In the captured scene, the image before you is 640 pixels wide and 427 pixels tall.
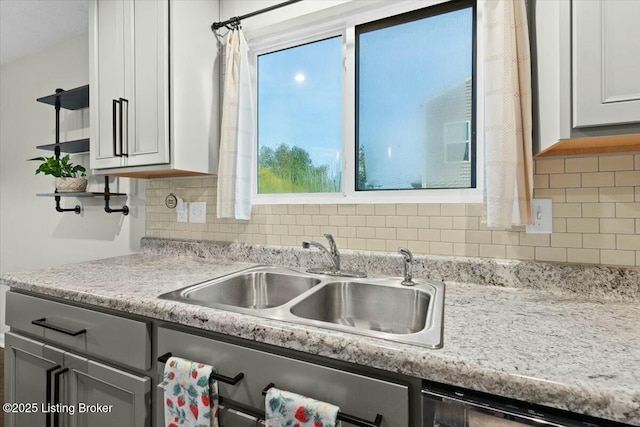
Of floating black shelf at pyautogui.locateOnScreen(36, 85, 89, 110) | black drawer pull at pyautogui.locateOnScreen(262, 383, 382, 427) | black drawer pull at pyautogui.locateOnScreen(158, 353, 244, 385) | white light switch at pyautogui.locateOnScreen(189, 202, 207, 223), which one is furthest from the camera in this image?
floating black shelf at pyautogui.locateOnScreen(36, 85, 89, 110)

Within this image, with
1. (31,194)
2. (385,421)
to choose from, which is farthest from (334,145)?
(31,194)

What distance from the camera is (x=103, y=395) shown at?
114cm

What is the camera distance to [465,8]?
1436 millimetres

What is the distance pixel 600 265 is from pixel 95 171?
2377 millimetres

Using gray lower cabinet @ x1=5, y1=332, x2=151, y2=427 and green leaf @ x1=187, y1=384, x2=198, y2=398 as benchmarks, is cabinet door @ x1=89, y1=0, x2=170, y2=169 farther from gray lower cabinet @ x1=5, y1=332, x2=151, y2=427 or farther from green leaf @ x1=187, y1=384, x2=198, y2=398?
green leaf @ x1=187, y1=384, x2=198, y2=398

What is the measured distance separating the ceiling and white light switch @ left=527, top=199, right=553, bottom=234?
2768mm

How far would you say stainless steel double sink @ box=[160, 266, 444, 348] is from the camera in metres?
1.15

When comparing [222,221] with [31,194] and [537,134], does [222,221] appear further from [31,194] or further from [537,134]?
[31,194]

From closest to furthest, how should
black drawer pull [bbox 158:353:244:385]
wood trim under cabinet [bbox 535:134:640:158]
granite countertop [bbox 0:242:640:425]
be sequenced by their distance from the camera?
granite countertop [bbox 0:242:640:425] < black drawer pull [bbox 158:353:244:385] < wood trim under cabinet [bbox 535:134:640:158]

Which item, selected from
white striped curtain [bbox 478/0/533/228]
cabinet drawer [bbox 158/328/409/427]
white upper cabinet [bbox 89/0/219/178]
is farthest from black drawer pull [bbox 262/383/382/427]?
white upper cabinet [bbox 89/0/219/178]

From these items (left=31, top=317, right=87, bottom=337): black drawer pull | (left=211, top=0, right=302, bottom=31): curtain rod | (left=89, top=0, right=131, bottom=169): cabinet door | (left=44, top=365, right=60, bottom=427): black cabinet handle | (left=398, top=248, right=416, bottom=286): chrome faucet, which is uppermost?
(left=211, top=0, right=302, bottom=31): curtain rod

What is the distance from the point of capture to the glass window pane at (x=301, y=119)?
1707mm

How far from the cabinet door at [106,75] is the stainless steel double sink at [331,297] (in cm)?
95

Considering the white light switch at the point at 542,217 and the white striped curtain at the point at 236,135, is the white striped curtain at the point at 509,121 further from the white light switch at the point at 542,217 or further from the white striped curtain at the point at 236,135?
the white striped curtain at the point at 236,135
